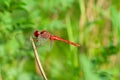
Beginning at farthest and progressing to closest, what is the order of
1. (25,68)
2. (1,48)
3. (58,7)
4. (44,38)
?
(25,68)
(58,7)
(1,48)
(44,38)

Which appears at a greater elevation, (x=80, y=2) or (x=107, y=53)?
(x=80, y=2)

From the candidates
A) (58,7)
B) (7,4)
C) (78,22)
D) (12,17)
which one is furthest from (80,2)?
(7,4)

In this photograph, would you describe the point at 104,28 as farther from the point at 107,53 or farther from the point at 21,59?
the point at 21,59

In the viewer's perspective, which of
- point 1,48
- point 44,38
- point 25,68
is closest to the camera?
point 44,38

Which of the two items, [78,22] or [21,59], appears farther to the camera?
[78,22]

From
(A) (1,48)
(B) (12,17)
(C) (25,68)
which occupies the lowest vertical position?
(C) (25,68)

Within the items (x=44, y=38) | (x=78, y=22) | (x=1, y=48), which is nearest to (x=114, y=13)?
(x=78, y=22)

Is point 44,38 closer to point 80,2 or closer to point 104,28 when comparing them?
point 80,2
